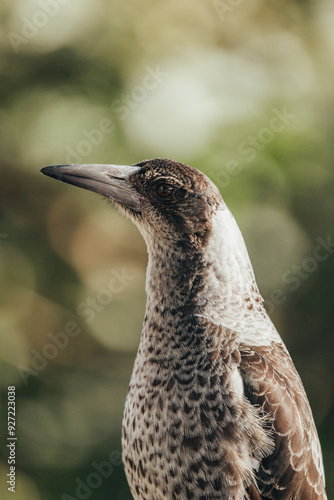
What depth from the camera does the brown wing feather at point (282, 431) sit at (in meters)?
1.49

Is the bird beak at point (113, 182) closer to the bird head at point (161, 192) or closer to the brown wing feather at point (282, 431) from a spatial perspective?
A: the bird head at point (161, 192)

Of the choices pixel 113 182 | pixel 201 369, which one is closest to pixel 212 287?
pixel 201 369

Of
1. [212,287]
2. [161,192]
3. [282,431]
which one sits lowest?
[282,431]

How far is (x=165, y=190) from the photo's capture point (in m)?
1.62

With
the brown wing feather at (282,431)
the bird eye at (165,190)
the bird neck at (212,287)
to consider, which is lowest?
the brown wing feather at (282,431)

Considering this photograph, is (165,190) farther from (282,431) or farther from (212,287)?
(282,431)

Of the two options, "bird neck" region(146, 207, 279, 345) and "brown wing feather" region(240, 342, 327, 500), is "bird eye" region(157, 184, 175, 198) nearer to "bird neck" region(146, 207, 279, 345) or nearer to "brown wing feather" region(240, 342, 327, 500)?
"bird neck" region(146, 207, 279, 345)

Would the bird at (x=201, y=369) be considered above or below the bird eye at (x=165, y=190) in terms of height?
below

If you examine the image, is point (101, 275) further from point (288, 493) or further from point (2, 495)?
point (288, 493)

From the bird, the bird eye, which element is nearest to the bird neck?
the bird

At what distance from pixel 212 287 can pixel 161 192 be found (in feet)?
0.94

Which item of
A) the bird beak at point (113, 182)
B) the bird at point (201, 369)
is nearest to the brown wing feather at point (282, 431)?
the bird at point (201, 369)

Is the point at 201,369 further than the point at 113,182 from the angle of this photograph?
No

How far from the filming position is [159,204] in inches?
64.6
